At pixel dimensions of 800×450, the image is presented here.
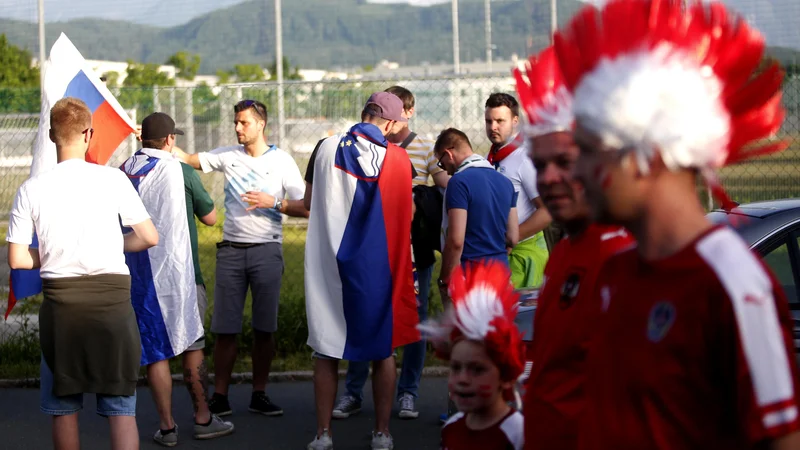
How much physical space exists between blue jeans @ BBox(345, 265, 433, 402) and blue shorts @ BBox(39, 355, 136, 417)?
7.64 ft

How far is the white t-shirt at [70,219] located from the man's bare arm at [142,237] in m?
0.15

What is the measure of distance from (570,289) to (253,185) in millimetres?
4483

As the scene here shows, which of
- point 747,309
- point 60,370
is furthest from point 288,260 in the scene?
point 747,309

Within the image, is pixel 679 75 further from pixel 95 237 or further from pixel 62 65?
pixel 62 65

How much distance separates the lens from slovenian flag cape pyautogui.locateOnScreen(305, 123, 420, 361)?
557 cm

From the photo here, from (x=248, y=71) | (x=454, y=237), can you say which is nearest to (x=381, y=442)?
(x=454, y=237)

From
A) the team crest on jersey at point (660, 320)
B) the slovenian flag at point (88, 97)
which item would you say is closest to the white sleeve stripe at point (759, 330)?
the team crest on jersey at point (660, 320)

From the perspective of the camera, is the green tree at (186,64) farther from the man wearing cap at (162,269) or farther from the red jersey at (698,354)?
A: the red jersey at (698,354)

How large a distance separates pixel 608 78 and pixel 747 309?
18.5 inches

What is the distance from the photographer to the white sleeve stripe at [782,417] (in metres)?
1.51

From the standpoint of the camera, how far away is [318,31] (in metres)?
23.8

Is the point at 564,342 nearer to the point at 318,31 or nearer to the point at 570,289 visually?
the point at 570,289

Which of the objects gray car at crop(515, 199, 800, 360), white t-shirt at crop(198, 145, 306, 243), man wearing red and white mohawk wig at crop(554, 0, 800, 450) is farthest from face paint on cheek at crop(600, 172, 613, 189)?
white t-shirt at crop(198, 145, 306, 243)

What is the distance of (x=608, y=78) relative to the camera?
1.73 meters
